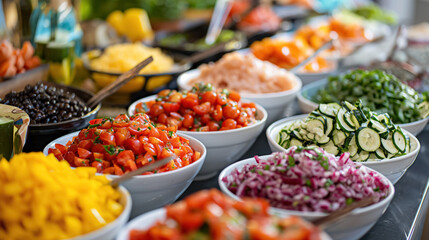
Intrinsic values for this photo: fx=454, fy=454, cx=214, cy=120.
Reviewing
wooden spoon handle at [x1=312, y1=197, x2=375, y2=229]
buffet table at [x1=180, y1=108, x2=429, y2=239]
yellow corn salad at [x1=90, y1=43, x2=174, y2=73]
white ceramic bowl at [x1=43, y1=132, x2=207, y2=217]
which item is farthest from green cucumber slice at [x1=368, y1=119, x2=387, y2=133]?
yellow corn salad at [x1=90, y1=43, x2=174, y2=73]

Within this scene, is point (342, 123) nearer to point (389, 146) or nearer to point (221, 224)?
point (389, 146)

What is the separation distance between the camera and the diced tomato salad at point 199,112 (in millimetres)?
1900

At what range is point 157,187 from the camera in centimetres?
147

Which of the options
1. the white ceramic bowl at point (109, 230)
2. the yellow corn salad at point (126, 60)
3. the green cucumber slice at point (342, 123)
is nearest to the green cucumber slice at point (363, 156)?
the green cucumber slice at point (342, 123)

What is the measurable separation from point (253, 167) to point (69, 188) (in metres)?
0.62

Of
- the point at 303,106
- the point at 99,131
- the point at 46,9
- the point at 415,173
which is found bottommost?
the point at 415,173

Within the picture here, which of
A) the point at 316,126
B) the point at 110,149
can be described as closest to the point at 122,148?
the point at 110,149

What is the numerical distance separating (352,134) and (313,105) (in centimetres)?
54

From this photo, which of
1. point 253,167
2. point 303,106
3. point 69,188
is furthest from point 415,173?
point 69,188

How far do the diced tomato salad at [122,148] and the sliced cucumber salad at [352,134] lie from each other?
49 cm

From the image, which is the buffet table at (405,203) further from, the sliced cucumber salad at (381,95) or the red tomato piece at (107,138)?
the red tomato piece at (107,138)

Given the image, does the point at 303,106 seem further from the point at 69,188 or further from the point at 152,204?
the point at 69,188

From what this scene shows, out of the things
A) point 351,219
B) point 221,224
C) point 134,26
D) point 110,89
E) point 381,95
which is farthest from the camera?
point 134,26

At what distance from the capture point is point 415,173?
80.1 inches
